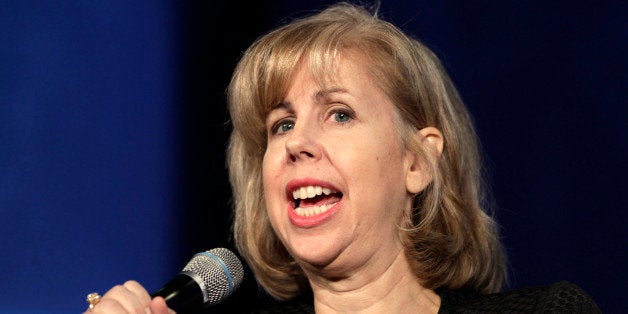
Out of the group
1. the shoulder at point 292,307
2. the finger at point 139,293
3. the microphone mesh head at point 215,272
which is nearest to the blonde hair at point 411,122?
the shoulder at point 292,307

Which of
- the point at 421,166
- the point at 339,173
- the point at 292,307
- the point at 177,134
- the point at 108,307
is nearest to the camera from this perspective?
the point at 108,307

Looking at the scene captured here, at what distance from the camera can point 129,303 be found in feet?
4.07

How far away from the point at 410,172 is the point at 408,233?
0.37ft

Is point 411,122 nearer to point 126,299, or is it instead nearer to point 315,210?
point 315,210

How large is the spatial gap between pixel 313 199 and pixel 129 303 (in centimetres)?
45

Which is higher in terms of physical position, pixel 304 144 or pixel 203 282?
pixel 304 144

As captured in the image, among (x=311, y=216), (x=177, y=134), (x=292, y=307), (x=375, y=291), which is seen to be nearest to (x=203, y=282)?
(x=311, y=216)

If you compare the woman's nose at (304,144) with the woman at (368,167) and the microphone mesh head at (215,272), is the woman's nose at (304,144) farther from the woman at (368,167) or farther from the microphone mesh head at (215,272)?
the microphone mesh head at (215,272)

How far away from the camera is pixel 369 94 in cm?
160

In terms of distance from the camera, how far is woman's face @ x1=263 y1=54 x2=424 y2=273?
1.55 m

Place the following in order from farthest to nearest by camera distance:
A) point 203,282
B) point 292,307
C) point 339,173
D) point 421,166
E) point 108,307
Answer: point 292,307 → point 421,166 → point 339,173 → point 203,282 → point 108,307

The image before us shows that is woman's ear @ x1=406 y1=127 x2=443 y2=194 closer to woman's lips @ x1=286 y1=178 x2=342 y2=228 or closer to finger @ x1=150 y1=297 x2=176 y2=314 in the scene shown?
woman's lips @ x1=286 y1=178 x2=342 y2=228

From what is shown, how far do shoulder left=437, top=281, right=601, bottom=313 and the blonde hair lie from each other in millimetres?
41

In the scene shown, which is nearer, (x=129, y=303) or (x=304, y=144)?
(x=129, y=303)
